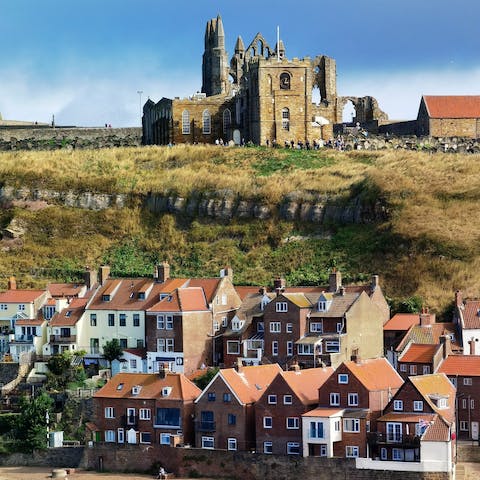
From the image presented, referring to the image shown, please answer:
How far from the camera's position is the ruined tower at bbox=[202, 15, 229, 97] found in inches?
6270

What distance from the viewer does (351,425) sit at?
7906 centimetres

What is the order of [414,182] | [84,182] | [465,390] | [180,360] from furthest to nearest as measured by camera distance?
[84,182] → [414,182] → [180,360] → [465,390]

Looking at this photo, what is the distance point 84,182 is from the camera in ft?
404

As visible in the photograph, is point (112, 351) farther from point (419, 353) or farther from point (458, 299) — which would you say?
point (458, 299)

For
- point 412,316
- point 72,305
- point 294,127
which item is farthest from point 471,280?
point 294,127

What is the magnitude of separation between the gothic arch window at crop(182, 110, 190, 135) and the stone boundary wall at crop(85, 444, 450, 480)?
55.5m

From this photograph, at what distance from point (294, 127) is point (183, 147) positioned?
31.4 ft

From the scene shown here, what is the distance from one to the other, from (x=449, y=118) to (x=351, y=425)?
66108 mm

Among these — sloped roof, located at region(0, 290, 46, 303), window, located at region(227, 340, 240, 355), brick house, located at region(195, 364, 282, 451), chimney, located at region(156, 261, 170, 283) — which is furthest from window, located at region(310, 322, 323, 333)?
sloped roof, located at region(0, 290, 46, 303)

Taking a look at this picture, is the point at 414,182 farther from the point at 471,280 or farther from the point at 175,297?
the point at 175,297

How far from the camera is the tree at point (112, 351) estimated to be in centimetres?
9438

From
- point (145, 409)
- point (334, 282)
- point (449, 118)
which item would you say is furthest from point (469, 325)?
point (449, 118)

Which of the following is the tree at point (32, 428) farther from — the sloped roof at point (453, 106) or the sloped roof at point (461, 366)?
the sloped roof at point (453, 106)

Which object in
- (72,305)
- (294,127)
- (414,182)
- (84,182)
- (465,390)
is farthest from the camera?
(294,127)
